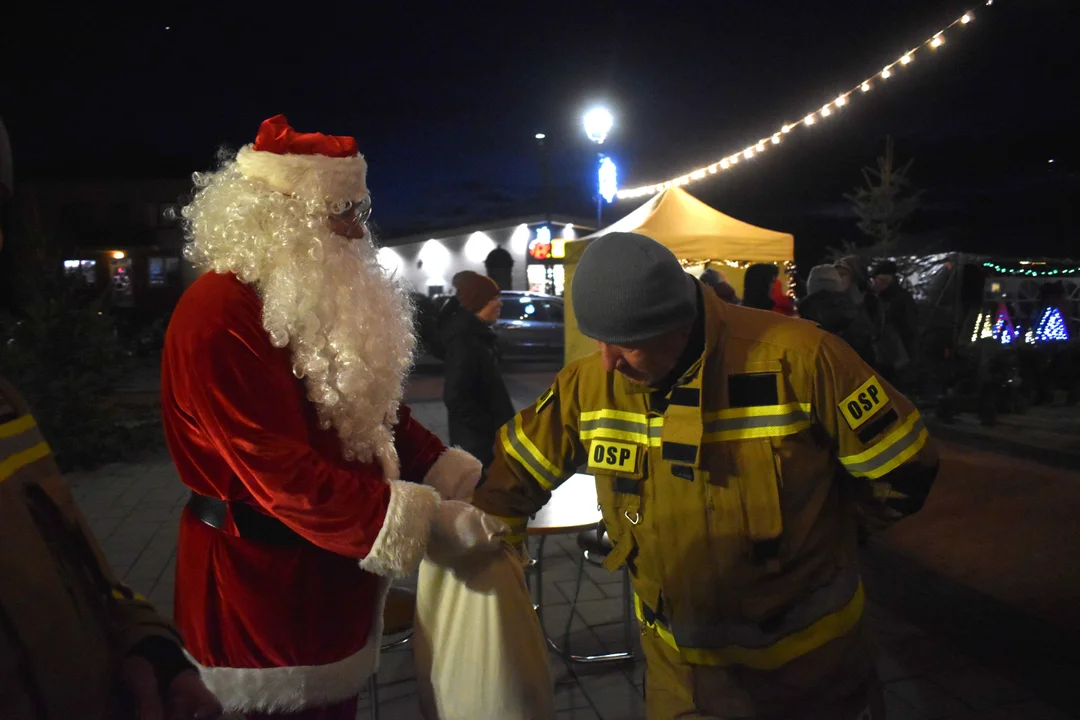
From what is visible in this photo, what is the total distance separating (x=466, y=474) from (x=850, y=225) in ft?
132

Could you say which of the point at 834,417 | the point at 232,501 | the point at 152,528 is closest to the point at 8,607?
the point at 232,501

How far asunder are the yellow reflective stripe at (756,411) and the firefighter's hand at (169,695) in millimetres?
1166

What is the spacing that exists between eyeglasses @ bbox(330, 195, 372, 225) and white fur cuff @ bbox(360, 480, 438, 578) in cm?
85

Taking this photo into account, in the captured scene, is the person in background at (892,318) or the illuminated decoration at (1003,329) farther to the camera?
the illuminated decoration at (1003,329)

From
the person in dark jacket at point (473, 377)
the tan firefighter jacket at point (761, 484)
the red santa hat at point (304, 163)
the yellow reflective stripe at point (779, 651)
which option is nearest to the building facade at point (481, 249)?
the person in dark jacket at point (473, 377)

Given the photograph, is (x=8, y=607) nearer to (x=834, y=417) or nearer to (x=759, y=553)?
(x=759, y=553)

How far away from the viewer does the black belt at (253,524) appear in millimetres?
1857

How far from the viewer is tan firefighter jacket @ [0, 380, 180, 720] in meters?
1.10

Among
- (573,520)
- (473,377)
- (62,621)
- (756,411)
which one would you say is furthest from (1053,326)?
(62,621)

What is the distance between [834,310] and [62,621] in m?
5.37

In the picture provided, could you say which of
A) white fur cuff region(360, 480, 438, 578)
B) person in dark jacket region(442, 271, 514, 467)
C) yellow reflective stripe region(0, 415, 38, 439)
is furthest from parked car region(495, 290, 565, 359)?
yellow reflective stripe region(0, 415, 38, 439)

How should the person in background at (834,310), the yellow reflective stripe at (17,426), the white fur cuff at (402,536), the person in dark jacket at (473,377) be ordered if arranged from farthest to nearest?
the person in background at (834,310), the person in dark jacket at (473,377), the white fur cuff at (402,536), the yellow reflective stripe at (17,426)

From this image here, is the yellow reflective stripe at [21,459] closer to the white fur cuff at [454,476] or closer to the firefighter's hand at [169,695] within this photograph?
the firefighter's hand at [169,695]

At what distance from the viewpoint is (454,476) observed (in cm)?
229
